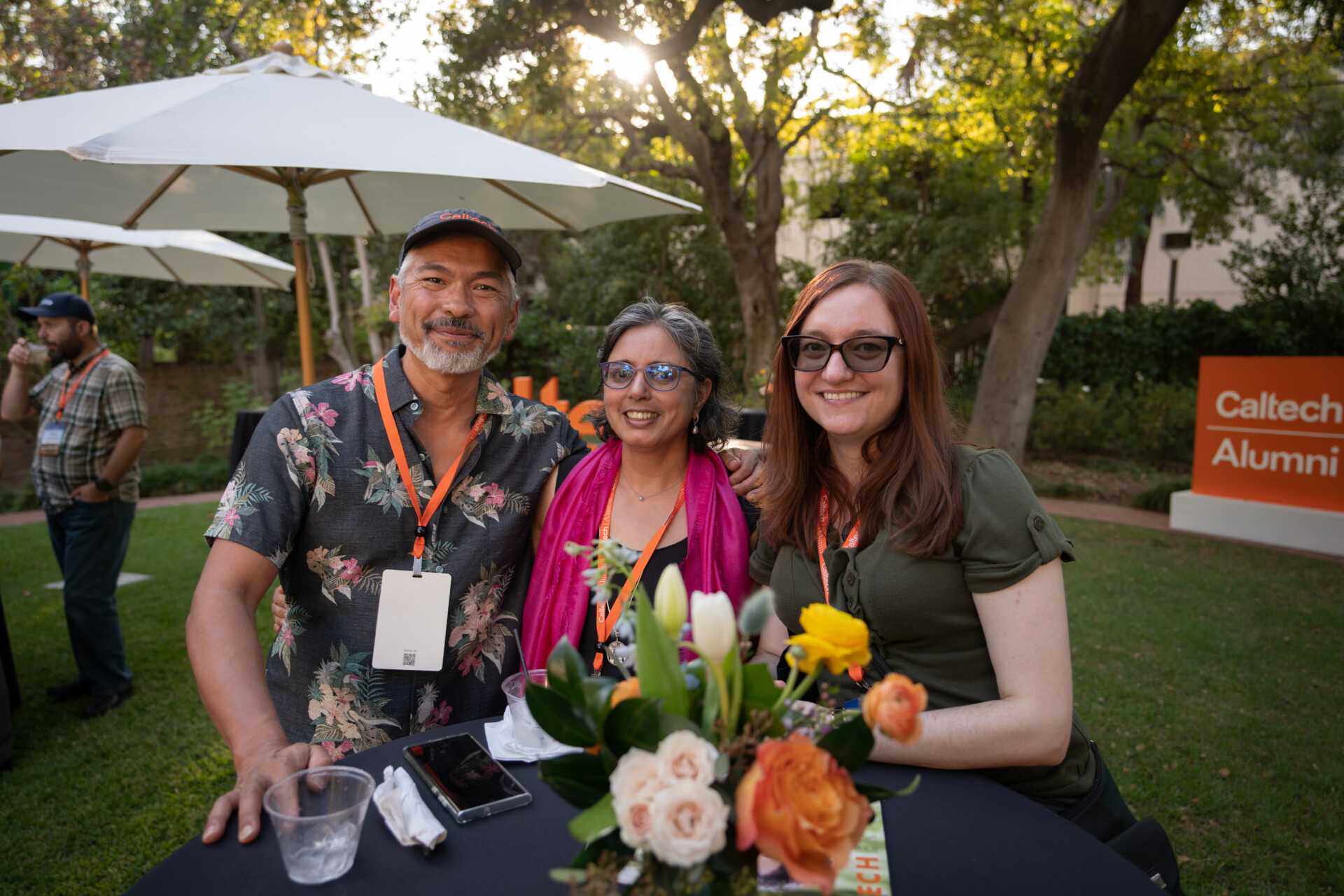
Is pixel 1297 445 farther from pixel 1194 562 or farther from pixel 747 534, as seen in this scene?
pixel 747 534

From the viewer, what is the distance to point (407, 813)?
4.61 ft

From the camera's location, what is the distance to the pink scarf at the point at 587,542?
7.48 ft

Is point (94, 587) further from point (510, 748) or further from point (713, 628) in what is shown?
point (713, 628)

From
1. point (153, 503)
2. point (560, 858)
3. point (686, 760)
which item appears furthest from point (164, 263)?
point (686, 760)

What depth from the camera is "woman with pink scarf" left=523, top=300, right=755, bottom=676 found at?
2.29 metres

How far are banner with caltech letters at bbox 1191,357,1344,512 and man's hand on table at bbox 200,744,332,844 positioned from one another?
8608 millimetres

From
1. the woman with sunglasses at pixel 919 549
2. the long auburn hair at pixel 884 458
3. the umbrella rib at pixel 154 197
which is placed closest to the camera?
the woman with sunglasses at pixel 919 549

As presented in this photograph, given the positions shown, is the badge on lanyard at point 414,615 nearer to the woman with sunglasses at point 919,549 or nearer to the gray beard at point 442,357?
the gray beard at point 442,357

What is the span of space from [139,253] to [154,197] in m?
4.15

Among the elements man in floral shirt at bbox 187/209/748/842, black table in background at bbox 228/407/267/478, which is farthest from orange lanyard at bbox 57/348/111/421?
man in floral shirt at bbox 187/209/748/842

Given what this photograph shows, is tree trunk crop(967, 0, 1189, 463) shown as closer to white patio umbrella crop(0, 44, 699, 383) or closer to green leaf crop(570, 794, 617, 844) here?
white patio umbrella crop(0, 44, 699, 383)

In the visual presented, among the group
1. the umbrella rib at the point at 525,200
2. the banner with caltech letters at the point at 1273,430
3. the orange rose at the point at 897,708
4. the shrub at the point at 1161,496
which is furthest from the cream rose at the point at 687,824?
the shrub at the point at 1161,496

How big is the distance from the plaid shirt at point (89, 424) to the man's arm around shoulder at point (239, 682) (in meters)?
3.28

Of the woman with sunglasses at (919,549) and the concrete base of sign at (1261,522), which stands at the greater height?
the woman with sunglasses at (919,549)
